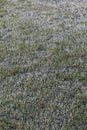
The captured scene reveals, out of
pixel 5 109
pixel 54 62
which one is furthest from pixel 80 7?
pixel 5 109

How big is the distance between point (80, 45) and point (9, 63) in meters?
3.36

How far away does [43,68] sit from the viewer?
11945mm

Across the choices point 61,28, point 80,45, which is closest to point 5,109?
point 80,45

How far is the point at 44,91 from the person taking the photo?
34.6 ft

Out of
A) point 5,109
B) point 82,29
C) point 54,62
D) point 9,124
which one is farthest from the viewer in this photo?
point 82,29

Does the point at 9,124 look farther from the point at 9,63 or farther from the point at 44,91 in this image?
Answer: the point at 9,63

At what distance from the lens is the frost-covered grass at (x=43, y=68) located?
9.36 m

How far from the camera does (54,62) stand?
40.2ft

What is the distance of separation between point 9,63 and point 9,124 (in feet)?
12.7

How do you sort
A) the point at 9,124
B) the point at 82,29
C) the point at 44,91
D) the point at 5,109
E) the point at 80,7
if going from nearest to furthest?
the point at 9,124 < the point at 5,109 < the point at 44,91 < the point at 82,29 < the point at 80,7

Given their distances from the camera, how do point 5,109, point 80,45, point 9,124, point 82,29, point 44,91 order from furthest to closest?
point 82,29
point 80,45
point 44,91
point 5,109
point 9,124

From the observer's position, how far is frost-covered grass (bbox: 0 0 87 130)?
9.36 m

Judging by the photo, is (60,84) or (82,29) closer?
(60,84)

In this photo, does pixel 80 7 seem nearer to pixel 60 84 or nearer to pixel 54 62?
pixel 54 62
